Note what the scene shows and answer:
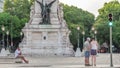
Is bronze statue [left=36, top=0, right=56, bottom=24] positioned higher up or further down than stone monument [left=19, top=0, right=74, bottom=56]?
higher up

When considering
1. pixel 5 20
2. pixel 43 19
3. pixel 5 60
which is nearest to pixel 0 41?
pixel 5 20

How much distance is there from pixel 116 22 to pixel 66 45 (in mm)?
60801

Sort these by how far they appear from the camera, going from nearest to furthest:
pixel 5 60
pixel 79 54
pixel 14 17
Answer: pixel 5 60, pixel 79 54, pixel 14 17

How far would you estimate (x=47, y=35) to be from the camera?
236ft

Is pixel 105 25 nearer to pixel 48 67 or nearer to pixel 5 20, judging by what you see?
pixel 5 20

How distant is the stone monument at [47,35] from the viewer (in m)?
71.2

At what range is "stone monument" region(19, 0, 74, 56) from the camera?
234 ft

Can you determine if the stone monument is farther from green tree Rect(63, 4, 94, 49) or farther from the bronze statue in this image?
green tree Rect(63, 4, 94, 49)

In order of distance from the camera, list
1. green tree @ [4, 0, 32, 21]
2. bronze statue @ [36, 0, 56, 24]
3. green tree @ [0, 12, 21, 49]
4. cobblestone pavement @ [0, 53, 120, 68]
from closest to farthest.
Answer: cobblestone pavement @ [0, 53, 120, 68] < bronze statue @ [36, 0, 56, 24] < green tree @ [0, 12, 21, 49] < green tree @ [4, 0, 32, 21]

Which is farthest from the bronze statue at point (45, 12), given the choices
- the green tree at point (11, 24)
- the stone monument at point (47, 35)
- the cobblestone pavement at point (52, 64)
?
the green tree at point (11, 24)

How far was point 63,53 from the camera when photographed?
232 feet

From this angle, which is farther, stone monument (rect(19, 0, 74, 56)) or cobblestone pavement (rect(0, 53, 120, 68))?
stone monument (rect(19, 0, 74, 56))

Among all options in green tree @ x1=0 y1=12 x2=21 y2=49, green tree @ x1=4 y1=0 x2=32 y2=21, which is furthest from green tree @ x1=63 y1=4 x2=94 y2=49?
green tree @ x1=0 y1=12 x2=21 y2=49

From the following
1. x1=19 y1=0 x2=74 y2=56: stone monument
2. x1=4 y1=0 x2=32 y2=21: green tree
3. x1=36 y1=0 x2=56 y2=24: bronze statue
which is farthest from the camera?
x1=4 y1=0 x2=32 y2=21: green tree
